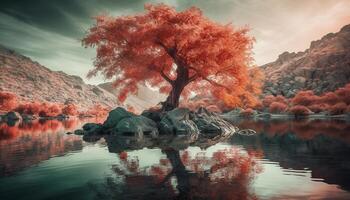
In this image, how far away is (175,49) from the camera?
1452 inches

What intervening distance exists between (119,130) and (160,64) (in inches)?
439

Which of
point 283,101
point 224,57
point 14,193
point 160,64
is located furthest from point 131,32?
point 283,101

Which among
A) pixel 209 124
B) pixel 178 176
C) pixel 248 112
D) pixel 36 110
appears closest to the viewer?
pixel 178 176

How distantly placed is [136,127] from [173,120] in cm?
529

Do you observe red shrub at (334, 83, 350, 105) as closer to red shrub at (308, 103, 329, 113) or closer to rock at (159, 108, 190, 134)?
red shrub at (308, 103, 329, 113)

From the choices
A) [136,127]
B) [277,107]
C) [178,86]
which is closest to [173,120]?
[136,127]

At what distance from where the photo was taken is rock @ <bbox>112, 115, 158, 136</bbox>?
31312 mm

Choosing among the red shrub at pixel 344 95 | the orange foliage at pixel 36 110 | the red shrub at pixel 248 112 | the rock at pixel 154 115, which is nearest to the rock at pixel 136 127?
the rock at pixel 154 115

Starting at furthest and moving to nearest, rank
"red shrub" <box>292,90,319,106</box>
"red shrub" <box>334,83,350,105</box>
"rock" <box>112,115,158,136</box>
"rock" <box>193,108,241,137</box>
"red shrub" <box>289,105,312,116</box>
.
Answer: "red shrub" <box>292,90,319,106</box>, "red shrub" <box>289,105,312,116</box>, "red shrub" <box>334,83,350,105</box>, "rock" <box>193,108,241,137</box>, "rock" <box>112,115,158,136</box>

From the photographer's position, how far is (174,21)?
112ft

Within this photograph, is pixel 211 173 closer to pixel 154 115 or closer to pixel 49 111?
pixel 154 115

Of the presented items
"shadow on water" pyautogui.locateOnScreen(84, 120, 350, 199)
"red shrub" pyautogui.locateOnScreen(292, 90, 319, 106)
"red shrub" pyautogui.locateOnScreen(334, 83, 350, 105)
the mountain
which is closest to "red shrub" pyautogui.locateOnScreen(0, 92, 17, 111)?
the mountain

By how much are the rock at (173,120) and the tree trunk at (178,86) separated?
375 centimetres

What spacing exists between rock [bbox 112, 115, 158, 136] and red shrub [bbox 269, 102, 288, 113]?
2685 inches
